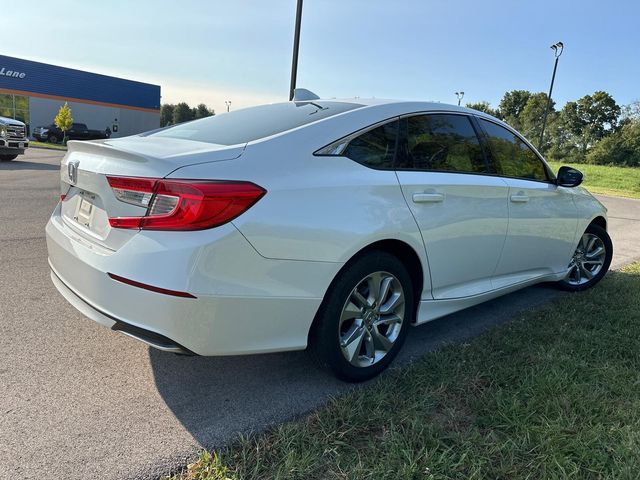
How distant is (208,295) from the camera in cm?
212

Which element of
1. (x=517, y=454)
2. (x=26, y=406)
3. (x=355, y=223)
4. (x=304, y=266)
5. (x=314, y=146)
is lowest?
(x=26, y=406)

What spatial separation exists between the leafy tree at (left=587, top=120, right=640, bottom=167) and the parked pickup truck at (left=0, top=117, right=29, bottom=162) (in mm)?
52883

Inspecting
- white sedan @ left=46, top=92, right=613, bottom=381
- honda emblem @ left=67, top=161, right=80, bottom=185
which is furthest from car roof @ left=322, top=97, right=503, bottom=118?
honda emblem @ left=67, top=161, right=80, bottom=185

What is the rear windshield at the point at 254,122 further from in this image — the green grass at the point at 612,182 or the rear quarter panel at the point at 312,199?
the green grass at the point at 612,182

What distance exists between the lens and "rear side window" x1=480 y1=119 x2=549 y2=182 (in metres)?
3.73

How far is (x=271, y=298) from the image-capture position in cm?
229

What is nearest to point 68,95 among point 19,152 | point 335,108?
point 19,152

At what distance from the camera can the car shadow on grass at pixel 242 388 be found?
8.00 feet

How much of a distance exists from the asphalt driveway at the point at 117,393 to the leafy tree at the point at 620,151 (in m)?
55.7

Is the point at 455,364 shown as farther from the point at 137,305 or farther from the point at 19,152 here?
the point at 19,152

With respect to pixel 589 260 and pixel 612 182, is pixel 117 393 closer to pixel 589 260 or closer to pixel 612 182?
pixel 589 260

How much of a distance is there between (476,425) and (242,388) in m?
1.28

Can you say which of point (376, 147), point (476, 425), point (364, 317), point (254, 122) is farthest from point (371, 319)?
point (254, 122)

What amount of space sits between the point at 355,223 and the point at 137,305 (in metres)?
1.13
